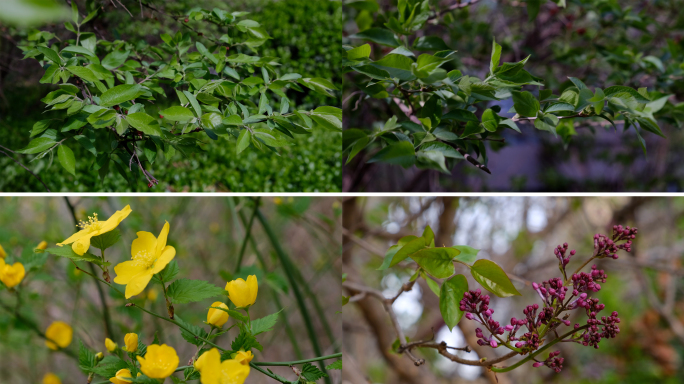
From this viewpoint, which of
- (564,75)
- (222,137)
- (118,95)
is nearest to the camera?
(118,95)

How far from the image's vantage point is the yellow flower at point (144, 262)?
356 millimetres

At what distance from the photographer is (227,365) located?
0.33 metres

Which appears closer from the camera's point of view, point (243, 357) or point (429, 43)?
point (243, 357)

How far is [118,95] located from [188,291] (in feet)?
0.77

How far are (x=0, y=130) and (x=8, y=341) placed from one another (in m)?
0.37

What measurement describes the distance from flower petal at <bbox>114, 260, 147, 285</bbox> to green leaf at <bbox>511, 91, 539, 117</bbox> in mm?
423

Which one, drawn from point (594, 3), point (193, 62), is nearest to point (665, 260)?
point (594, 3)

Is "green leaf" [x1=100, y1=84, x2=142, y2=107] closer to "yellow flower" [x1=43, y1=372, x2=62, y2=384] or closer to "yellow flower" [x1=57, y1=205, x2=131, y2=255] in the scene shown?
"yellow flower" [x1=57, y1=205, x2=131, y2=255]

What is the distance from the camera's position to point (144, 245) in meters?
0.39

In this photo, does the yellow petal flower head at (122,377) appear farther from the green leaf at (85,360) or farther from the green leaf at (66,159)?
the green leaf at (66,159)

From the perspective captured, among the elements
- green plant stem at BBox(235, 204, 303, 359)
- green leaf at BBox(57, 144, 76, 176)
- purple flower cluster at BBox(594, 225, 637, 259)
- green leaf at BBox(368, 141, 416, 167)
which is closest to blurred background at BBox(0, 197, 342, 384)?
green plant stem at BBox(235, 204, 303, 359)

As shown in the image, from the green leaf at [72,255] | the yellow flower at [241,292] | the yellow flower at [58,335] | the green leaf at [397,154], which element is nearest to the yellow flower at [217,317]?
the yellow flower at [241,292]

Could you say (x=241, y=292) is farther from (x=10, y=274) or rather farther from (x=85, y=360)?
(x=10, y=274)

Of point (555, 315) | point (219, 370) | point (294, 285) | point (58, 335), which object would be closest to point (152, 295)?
point (58, 335)
